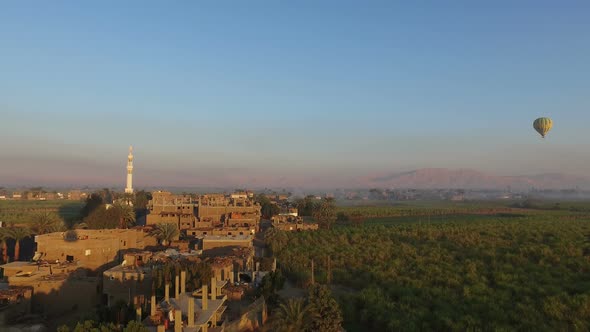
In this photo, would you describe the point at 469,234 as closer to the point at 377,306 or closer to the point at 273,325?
the point at 377,306

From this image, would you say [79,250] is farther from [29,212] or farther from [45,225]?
[29,212]

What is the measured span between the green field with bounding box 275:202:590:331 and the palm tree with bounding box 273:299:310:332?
4638mm

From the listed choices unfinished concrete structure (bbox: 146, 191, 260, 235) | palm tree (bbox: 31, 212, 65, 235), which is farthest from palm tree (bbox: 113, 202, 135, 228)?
palm tree (bbox: 31, 212, 65, 235)

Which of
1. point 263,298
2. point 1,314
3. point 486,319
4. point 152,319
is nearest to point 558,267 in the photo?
point 486,319

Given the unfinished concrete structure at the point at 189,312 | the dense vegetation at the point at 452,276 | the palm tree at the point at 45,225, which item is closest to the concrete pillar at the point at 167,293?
the unfinished concrete structure at the point at 189,312

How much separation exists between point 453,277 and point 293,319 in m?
→ 16.4

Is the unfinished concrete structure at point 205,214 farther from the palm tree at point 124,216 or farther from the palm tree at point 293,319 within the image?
the palm tree at point 293,319

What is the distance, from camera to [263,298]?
79.8 ft

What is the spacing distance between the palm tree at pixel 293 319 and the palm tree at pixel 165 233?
24714 millimetres

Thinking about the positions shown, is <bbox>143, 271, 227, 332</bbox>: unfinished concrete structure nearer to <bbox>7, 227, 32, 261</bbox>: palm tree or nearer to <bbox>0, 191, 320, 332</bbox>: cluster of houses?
<bbox>0, 191, 320, 332</bbox>: cluster of houses

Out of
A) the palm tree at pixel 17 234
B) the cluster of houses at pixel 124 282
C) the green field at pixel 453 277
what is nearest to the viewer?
the cluster of houses at pixel 124 282

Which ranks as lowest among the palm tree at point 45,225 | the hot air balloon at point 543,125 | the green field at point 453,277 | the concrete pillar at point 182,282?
the green field at point 453,277

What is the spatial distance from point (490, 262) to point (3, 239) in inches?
1724

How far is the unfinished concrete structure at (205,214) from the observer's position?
178 ft
